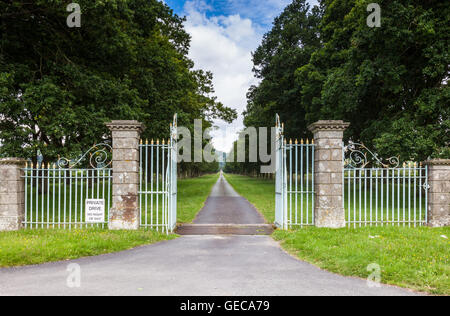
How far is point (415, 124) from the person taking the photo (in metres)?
14.4

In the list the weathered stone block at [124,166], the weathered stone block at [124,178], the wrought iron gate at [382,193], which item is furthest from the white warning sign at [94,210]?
the wrought iron gate at [382,193]

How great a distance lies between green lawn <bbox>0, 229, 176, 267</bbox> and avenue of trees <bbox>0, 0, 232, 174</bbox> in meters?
5.04

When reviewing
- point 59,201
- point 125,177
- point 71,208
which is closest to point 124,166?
point 125,177

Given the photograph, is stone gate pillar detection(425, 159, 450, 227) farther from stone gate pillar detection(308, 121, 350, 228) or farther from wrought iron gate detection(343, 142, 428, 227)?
stone gate pillar detection(308, 121, 350, 228)

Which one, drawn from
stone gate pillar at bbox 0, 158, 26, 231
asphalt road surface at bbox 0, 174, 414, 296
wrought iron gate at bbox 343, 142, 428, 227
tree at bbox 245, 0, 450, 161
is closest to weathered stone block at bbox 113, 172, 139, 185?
asphalt road surface at bbox 0, 174, 414, 296

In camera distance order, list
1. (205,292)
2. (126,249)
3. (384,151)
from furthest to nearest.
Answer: (384,151) < (126,249) < (205,292)

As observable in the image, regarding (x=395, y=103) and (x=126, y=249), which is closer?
(x=126, y=249)

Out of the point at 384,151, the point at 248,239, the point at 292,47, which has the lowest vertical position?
the point at 248,239

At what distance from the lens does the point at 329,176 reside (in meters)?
9.37

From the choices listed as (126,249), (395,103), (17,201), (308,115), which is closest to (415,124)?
(395,103)

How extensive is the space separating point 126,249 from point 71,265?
154 cm

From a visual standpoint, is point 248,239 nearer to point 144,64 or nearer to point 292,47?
point 144,64

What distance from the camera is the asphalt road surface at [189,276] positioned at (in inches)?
189

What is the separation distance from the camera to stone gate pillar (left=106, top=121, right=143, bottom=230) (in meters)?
9.16
